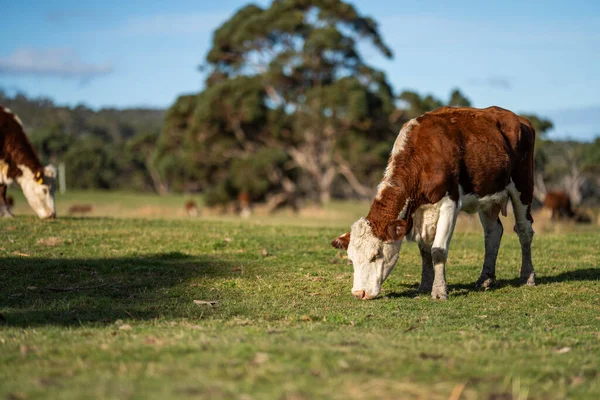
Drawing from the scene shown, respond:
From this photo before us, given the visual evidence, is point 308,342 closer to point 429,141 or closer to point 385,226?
point 385,226

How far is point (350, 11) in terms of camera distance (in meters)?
50.1

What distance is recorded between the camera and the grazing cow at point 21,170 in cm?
1883

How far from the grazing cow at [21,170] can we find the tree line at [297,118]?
1080 inches

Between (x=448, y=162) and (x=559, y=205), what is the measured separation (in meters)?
28.3

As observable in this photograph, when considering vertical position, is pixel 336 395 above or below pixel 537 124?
below

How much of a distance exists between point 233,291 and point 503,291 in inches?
169

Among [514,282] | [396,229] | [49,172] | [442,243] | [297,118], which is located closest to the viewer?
[396,229]

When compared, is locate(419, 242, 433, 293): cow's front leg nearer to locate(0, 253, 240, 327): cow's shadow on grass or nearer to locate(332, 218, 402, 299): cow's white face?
locate(332, 218, 402, 299): cow's white face

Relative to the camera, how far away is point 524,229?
12.7 m

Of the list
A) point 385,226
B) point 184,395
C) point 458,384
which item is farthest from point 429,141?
point 184,395

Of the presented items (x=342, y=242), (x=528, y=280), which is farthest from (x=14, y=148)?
(x=528, y=280)

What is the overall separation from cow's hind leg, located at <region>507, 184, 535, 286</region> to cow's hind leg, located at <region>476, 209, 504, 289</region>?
1.12 ft

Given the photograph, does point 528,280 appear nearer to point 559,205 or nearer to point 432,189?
point 432,189

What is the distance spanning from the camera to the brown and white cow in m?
10.9
